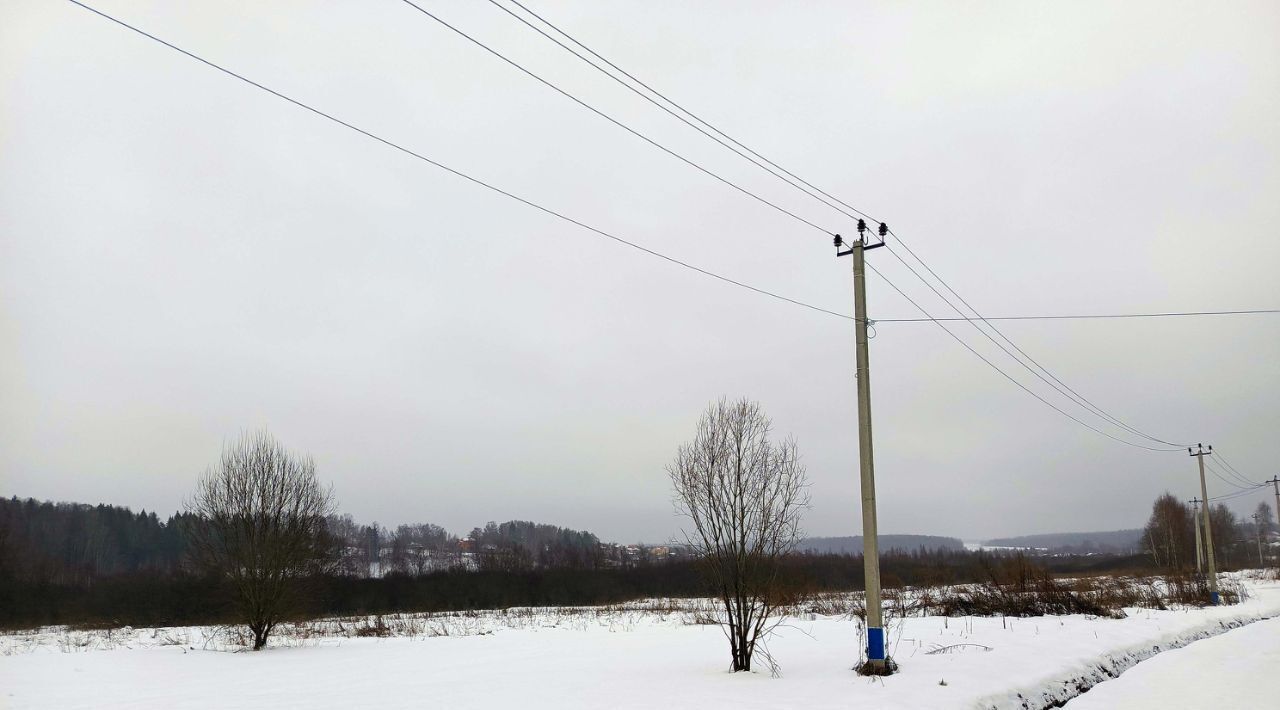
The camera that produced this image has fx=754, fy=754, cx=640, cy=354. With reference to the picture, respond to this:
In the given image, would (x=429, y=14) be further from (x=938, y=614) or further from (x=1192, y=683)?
(x=938, y=614)

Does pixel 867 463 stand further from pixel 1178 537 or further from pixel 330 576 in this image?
pixel 1178 537

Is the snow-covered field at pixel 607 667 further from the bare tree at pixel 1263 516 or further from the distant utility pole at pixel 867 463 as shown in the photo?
the bare tree at pixel 1263 516

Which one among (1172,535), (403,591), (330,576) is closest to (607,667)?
(330,576)

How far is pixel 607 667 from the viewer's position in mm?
14820

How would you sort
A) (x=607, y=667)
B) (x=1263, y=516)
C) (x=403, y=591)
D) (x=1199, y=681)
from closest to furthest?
(x=1199, y=681) → (x=607, y=667) → (x=403, y=591) → (x=1263, y=516)

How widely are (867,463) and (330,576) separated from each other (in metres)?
32.4

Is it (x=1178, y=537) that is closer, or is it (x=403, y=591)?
(x=403, y=591)

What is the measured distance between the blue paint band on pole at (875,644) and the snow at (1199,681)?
2.57 m

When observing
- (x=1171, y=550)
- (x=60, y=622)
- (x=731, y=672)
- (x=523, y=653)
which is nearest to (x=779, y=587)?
(x=731, y=672)

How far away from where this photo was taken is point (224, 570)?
24.1 m

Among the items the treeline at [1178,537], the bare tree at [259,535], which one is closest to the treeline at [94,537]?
the bare tree at [259,535]

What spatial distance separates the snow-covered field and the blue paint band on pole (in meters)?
0.44

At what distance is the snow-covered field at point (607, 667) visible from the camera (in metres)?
10.7

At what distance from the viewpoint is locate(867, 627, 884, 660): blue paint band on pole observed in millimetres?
11812
